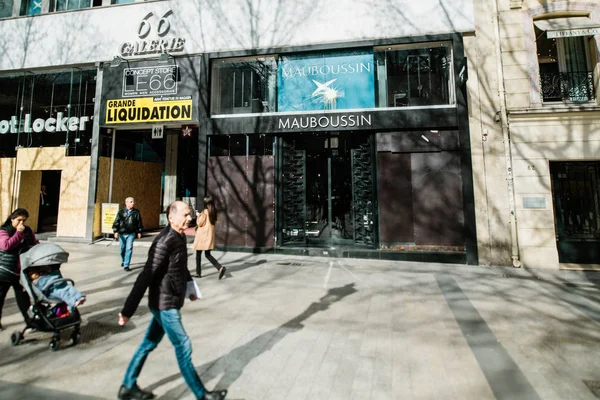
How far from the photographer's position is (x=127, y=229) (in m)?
7.87

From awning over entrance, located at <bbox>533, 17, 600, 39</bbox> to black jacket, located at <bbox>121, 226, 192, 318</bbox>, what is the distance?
11940 mm

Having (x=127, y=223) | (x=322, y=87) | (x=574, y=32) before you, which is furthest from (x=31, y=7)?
(x=574, y=32)

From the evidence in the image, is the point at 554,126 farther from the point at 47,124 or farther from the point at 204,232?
the point at 47,124

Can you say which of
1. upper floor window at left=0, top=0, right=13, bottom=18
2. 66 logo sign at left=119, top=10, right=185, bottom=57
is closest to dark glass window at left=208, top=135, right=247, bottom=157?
66 logo sign at left=119, top=10, right=185, bottom=57

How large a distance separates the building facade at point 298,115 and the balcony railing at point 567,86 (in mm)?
626

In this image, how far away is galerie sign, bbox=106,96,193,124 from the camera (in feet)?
37.5

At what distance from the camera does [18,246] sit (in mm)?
4164

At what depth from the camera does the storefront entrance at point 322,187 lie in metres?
10.5

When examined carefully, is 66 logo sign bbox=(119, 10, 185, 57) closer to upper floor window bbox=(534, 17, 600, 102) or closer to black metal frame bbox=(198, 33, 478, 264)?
black metal frame bbox=(198, 33, 478, 264)

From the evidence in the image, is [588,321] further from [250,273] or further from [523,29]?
[523,29]

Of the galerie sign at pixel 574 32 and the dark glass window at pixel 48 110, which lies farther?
the dark glass window at pixel 48 110

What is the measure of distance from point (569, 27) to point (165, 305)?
12829 mm

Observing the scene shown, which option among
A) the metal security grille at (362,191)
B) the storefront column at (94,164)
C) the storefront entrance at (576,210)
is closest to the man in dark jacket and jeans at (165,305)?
the metal security grille at (362,191)

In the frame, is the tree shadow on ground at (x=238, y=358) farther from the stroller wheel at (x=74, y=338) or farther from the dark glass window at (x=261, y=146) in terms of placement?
the dark glass window at (x=261, y=146)
